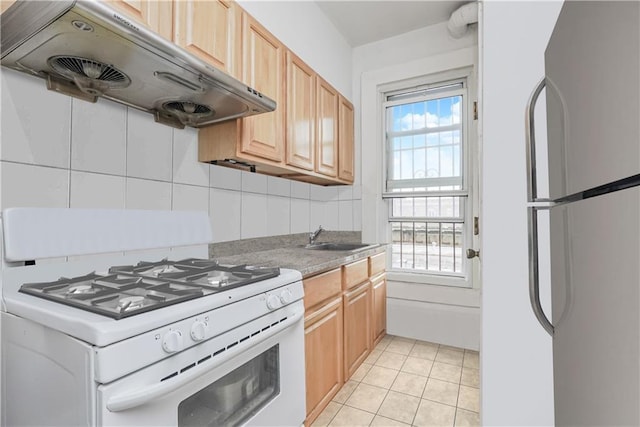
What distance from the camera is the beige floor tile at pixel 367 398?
1738 millimetres

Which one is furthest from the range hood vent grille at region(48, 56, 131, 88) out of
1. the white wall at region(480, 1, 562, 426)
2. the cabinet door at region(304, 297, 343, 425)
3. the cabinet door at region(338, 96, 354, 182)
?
the cabinet door at region(338, 96, 354, 182)

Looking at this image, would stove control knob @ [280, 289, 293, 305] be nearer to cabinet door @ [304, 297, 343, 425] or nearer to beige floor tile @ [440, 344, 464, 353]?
cabinet door @ [304, 297, 343, 425]

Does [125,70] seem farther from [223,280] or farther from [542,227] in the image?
[542,227]

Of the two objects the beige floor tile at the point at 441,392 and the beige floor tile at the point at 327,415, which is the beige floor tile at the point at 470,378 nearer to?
the beige floor tile at the point at 441,392

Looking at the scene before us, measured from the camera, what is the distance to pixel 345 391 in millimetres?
1880

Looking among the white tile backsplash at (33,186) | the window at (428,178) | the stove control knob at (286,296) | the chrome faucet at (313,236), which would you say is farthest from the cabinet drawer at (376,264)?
the white tile backsplash at (33,186)

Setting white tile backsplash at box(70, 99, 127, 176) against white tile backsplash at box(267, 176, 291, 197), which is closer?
white tile backsplash at box(70, 99, 127, 176)

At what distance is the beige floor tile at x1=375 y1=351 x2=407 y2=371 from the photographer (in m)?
2.21

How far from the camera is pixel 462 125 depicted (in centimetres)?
267

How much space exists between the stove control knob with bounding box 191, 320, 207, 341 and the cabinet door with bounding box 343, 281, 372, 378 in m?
1.18

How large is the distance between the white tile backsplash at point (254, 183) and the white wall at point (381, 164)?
114cm

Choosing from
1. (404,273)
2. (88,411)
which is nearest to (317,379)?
(88,411)

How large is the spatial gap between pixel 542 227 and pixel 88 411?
144 centimetres

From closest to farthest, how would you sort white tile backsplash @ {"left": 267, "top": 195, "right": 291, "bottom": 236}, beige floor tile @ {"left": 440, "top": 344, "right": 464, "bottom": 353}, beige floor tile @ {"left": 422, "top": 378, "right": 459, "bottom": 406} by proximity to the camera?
beige floor tile @ {"left": 422, "top": 378, "right": 459, "bottom": 406}
white tile backsplash @ {"left": 267, "top": 195, "right": 291, "bottom": 236}
beige floor tile @ {"left": 440, "top": 344, "right": 464, "bottom": 353}
